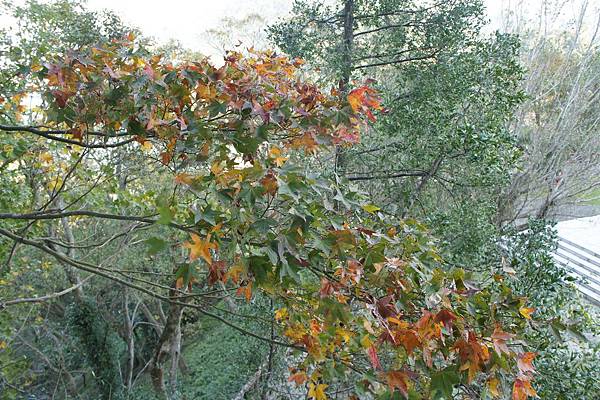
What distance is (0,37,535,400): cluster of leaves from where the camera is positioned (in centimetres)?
110

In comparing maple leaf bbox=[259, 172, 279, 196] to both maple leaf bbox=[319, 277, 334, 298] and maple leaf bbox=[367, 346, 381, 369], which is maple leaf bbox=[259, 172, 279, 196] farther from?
maple leaf bbox=[367, 346, 381, 369]

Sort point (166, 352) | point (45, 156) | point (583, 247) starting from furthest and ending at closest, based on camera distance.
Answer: point (583, 247)
point (166, 352)
point (45, 156)

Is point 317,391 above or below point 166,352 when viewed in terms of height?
above

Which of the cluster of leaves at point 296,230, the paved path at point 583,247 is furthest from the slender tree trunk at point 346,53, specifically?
the paved path at point 583,247

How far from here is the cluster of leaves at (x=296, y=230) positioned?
1.10 meters

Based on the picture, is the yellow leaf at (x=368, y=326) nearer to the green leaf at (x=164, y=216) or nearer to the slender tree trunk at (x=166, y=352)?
the green leaf at (x=164, y=216)

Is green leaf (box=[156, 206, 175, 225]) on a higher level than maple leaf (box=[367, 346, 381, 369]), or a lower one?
higher

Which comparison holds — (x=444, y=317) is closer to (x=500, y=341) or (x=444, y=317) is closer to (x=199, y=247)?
(x=500, y=341)

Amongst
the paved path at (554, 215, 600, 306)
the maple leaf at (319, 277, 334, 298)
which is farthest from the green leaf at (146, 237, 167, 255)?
the paved path at (554, 215, 600, 306)

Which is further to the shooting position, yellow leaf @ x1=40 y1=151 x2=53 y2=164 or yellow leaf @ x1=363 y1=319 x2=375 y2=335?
yellow leaf @ x1=40 y1=151 x2=53 y2=164

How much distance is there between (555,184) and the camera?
25.1ft

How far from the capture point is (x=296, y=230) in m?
1.09

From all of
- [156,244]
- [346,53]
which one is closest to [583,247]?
[346,53]

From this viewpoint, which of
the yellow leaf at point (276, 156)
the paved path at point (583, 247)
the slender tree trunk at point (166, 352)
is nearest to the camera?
the yellow leaf at point (276, 156)
